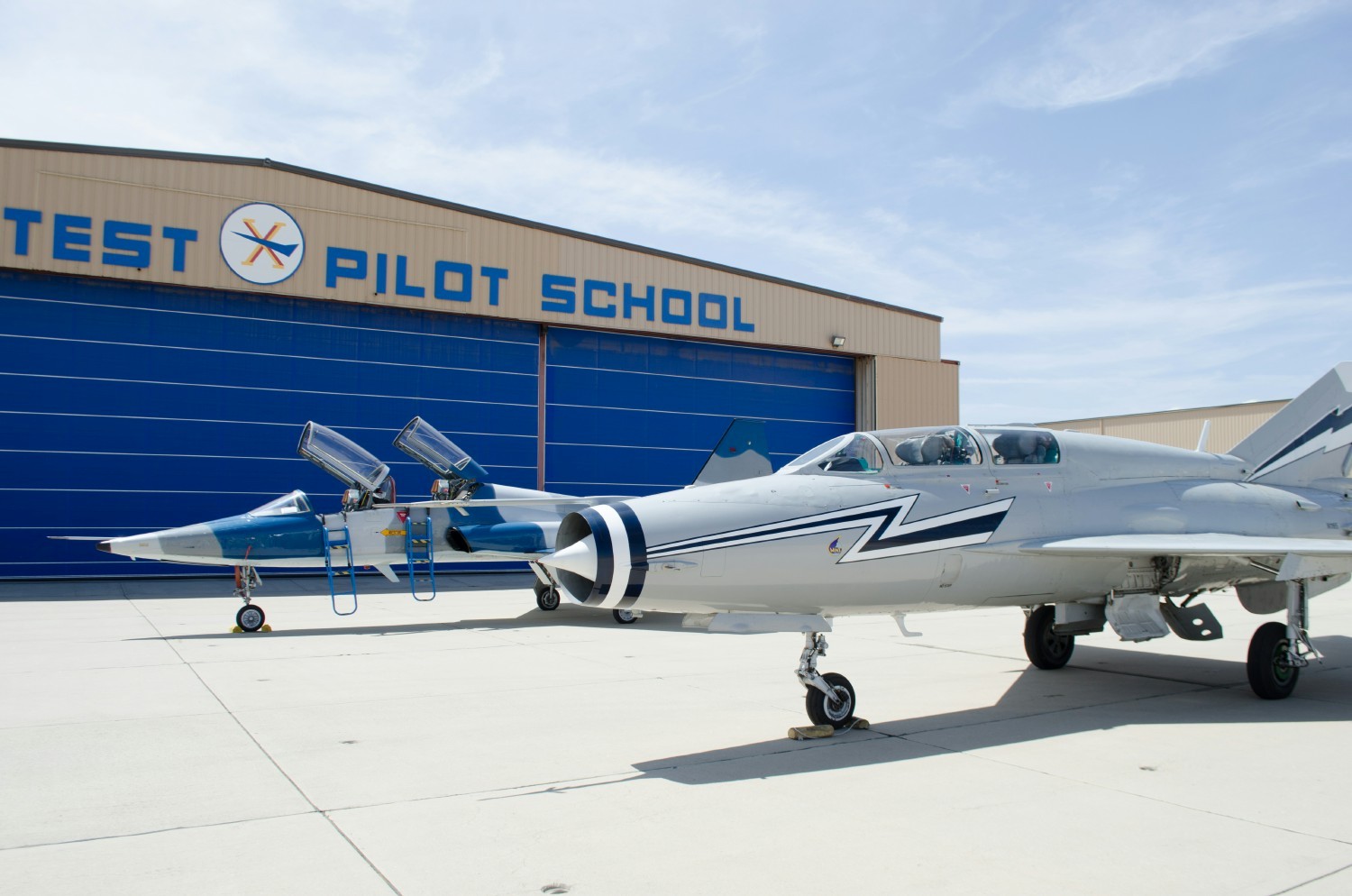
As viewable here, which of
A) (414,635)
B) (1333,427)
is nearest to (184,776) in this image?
(414,635)

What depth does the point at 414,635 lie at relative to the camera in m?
12.4

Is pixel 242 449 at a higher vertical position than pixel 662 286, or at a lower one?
lower

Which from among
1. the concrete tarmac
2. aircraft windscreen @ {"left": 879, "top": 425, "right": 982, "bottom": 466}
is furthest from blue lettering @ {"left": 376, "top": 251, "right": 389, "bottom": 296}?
aircraft windscreen @ {"left": 879, "top": 425, "right": 982, "bottom": 466}

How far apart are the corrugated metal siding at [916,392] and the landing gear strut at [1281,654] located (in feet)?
65.7

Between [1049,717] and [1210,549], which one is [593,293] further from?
[1210,549]

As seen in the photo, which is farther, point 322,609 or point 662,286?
point 662,286

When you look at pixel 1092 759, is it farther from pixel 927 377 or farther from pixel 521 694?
pixel 927 377

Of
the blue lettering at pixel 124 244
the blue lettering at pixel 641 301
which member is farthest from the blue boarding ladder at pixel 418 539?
the blue lettering at pixel 641 301

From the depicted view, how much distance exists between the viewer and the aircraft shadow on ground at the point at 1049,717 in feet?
18.8

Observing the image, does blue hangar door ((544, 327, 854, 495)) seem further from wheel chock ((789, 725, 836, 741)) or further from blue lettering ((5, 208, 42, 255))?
wheel chock ((789, 725, 836, 741))

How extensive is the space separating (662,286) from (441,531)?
1266 cm

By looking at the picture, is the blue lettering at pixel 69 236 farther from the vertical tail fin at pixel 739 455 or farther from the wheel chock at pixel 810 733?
the wheel chock at pixel 810 733

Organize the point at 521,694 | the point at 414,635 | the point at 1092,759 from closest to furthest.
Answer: the point at 1092,759 < the point at 521,694 < the point at 414,635

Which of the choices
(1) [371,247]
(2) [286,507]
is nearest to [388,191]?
(1) [371,247]
